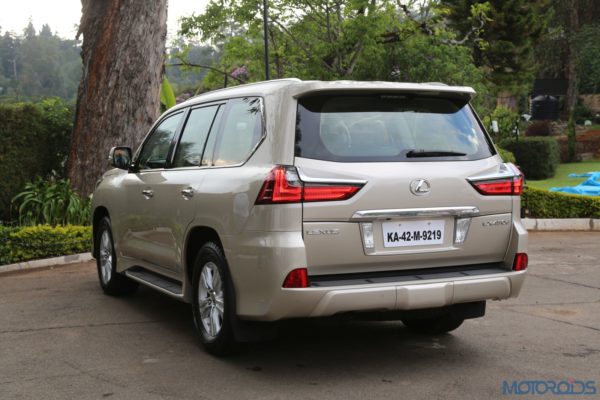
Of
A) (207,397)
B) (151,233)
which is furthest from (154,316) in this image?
(207,397)

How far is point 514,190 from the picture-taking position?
5.77 metres

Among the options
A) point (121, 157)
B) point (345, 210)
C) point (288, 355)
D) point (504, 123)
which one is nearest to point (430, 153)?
point (345, 210)

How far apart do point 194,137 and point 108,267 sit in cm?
249

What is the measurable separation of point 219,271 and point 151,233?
5.33 ft

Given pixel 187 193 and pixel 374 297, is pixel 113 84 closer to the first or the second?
pixel 187 193

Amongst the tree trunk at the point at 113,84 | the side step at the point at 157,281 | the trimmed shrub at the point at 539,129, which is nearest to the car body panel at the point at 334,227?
the side step at the point at 157,281

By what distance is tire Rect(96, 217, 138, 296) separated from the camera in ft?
27.4

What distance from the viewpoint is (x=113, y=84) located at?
1343 centimetres

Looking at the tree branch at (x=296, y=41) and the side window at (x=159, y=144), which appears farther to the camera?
the tree branch at (x=296, y=41)

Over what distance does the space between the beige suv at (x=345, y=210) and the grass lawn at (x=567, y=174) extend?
18.5m

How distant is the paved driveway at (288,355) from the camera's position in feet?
16.9

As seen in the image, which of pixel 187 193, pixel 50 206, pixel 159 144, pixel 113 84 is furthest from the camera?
pixel 113 84

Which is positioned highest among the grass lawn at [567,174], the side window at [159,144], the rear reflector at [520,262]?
the side window at [159,144]

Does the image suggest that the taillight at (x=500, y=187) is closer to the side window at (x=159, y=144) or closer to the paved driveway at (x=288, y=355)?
the paved driveway at (x=288, y=355)
